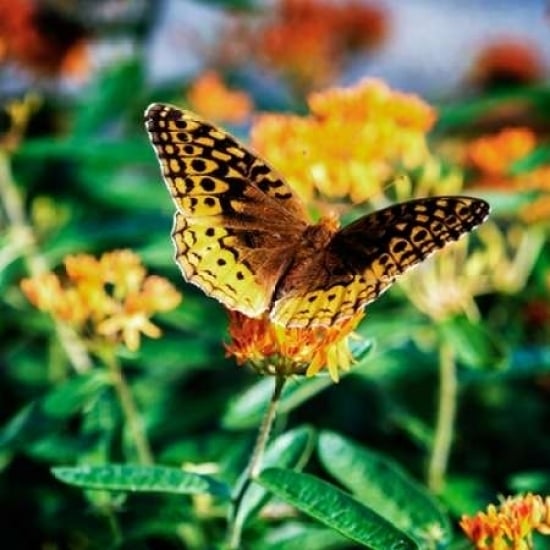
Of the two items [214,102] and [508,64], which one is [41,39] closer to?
[214,102]

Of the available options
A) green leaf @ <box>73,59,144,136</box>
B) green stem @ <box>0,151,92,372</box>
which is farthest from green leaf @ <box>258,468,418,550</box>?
green leaf @ <box>73,59,144,136</box>

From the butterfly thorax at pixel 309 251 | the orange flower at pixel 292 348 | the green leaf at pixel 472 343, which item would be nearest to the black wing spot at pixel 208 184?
the butterfly thorax at pixel 309 251

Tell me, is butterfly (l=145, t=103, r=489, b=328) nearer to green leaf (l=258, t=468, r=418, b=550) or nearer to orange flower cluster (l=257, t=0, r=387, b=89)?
green leaf (l=258, t=468, r=418, b=550)

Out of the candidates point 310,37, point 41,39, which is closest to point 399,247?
point 41,39

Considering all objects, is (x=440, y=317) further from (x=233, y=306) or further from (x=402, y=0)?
(x=402, y=0)

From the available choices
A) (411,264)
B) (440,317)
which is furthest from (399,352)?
(411,264)

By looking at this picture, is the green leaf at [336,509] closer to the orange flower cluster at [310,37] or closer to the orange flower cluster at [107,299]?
the orange flower cluster at [107,299]
